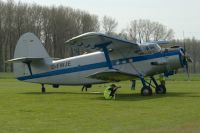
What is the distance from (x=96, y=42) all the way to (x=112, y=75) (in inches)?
70.9

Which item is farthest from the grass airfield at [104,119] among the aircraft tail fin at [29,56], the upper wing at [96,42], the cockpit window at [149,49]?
the aircraft tail fin at [29,56]

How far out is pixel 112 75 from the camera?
20016mm

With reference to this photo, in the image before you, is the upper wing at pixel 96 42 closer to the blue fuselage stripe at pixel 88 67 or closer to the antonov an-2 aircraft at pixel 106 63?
the antonov an-2 aircraft at pixel 106 63

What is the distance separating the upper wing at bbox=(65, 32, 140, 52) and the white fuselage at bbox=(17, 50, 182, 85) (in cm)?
83

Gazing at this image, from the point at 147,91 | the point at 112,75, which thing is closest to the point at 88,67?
the point at 112,75

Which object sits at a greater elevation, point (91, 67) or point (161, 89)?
point (91, 67)

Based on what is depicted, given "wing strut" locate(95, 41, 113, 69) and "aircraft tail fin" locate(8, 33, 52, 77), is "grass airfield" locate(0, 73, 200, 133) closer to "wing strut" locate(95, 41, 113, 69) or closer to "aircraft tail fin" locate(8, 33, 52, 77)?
"wing strut" locate(95, 41, 113, 69)

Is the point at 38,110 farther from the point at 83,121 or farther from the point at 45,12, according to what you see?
the point at 45,12

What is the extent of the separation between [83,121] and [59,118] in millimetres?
928

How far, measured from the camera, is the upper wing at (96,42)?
715 inches

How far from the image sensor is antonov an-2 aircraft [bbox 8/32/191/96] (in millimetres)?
19891

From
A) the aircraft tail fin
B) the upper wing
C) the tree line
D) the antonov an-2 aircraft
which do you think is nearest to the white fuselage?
the antonov an-2 aircraft

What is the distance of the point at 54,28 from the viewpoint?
90438mm

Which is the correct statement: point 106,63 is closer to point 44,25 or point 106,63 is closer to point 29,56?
point 29,56
